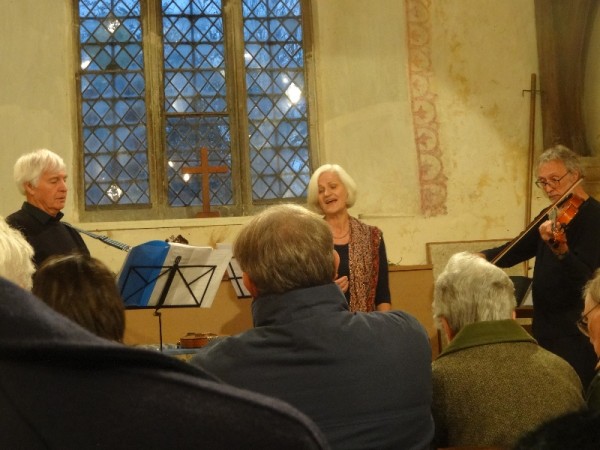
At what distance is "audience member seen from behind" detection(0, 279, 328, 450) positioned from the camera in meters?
0.44

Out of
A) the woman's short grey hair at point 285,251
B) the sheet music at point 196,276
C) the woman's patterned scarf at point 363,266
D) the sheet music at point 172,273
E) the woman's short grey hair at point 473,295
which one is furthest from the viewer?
the woman's patterned scarf at point 363,266

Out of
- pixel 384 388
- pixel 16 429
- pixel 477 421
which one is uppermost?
pixel 16 429

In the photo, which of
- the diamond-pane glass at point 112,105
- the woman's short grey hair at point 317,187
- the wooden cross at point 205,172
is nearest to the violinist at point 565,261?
the woman's short grey hair at point 317,187

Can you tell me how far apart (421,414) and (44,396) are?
4.87ft

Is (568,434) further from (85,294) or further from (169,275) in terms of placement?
(169,275)

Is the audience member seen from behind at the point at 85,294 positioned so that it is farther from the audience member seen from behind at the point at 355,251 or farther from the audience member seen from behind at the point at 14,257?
the audience member seen from behind at the point at 355,251

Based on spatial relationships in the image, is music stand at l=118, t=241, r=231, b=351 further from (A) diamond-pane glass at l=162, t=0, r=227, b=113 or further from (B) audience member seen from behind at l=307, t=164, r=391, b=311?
(A) diamond-pane glass at l=162, t=0, r=227, b=113

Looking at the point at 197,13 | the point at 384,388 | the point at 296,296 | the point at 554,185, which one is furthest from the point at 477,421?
the point at 197,13

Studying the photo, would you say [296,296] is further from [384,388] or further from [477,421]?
[477,421]

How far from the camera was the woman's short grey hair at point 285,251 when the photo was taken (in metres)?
1.83

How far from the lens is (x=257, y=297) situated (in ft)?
6.09

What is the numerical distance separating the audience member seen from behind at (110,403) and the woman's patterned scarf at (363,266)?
3719 mm

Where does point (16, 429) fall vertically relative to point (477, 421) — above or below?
above

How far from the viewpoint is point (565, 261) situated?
154 inches
